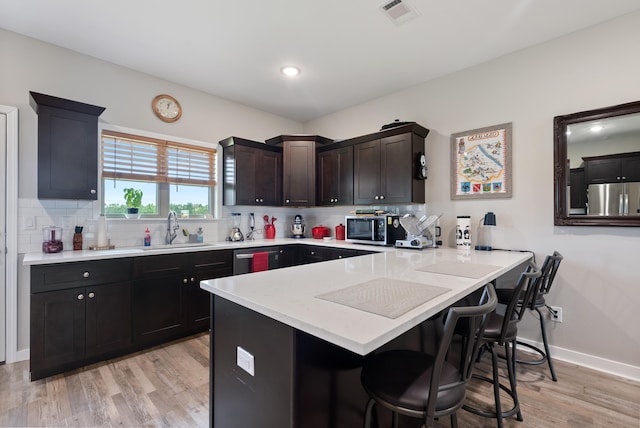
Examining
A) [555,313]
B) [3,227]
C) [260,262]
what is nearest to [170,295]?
[260,262]

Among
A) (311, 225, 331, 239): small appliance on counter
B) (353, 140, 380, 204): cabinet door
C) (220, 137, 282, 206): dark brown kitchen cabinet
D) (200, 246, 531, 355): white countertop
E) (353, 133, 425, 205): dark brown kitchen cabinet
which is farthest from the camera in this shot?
(311, 225, 331, 239): small appliance on counter

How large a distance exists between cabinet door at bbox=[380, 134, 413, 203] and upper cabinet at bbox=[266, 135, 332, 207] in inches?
42.8

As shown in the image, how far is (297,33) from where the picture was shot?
8.54ft

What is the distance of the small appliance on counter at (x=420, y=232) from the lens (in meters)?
3.11

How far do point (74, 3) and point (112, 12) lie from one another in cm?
24

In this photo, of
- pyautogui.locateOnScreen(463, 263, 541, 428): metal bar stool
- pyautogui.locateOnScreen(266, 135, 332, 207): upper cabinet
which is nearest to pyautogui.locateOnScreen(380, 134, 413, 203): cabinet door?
pyautogui.locateOnScreen(266, 135, 332, 207): upper cabinet

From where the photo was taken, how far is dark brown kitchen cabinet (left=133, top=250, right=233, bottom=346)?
272 cm

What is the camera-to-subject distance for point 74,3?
7.37 ft

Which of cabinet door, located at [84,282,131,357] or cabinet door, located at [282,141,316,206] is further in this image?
cabinet door, located at [282,141,316,206]

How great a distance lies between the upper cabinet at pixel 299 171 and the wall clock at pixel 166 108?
4.35ft

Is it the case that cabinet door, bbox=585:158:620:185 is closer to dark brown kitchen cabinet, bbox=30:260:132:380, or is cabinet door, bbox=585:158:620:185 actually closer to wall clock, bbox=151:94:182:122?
dark brown kitchen cabinet, bbox=30:260:132:380

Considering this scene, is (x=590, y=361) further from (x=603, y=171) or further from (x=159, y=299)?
(x=159, y=299)

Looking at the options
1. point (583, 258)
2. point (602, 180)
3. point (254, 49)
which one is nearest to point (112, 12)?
point (254, 49)

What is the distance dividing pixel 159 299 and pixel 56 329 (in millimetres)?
736
